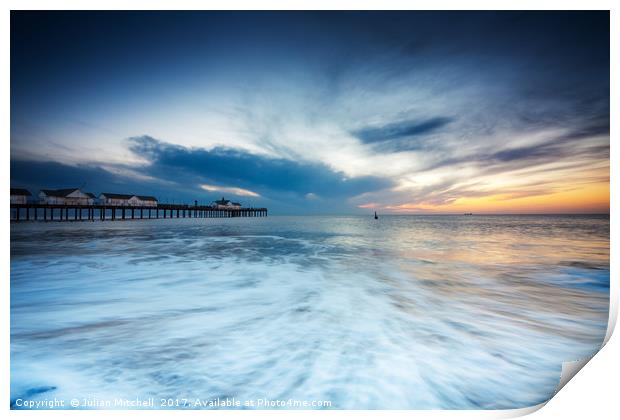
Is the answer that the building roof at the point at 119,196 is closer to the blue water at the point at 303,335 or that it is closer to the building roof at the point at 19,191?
the building roof at the point at 19,191

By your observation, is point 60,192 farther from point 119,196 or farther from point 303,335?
point 303,335

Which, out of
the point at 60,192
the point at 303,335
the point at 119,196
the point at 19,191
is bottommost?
the point at 303,335

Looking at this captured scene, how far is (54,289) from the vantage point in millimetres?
6102

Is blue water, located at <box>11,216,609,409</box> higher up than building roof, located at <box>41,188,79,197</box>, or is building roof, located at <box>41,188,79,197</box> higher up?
building roof, located at <box>41,188,79,197</box>

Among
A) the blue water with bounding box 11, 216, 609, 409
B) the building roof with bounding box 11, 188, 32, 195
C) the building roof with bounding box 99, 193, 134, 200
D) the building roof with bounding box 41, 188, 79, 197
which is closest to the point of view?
the blue water with bounding box 11, 216, 609, 409

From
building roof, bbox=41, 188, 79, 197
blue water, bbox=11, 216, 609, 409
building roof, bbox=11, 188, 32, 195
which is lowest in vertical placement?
blue water, bbox=11, 216, 609, 409

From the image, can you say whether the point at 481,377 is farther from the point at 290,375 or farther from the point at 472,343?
the point at 290,375

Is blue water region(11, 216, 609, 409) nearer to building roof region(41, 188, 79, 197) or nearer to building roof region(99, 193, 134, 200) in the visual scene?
building roof region(41, 188, 79, 197)

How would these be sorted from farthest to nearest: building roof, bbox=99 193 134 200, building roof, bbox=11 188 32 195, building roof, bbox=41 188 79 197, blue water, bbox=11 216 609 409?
building roof, bbox=99 193 134 200
building roof, bbox=41 188 79 197
building roof, bbox=11 188 32 195
blue water, bbox=11 216 609 409

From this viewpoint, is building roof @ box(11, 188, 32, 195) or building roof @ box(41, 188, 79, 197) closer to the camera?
building roof @ box(11, 188, 32, 195)

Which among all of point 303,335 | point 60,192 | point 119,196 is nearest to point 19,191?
point 60,192

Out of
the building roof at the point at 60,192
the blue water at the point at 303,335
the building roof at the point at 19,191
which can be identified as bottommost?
the blue water at the point at 303,335

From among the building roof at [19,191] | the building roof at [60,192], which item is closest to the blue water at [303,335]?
the building roof at [19,191]

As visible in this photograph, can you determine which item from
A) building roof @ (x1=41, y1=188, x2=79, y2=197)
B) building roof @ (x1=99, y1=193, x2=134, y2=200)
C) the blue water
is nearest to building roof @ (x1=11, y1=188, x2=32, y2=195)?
building roof @ (x1=41, y1=188, x2=79, y2=197)
